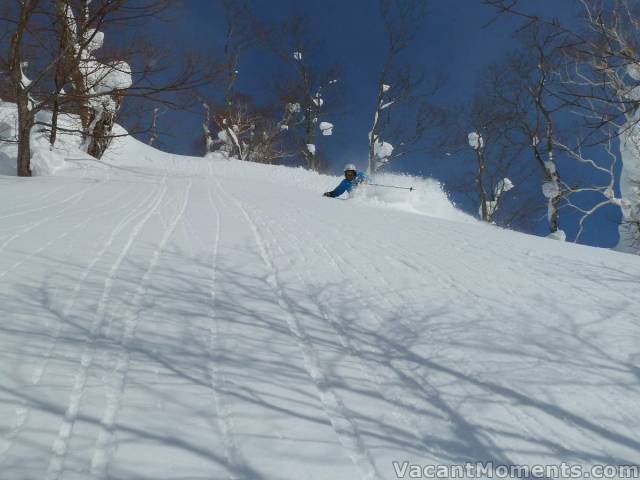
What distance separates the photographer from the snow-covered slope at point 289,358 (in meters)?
1.64

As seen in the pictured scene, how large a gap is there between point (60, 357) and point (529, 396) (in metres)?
2.66

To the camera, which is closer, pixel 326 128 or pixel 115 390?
pixel 115 390

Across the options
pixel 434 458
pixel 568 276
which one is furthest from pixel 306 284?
pixel 568 276

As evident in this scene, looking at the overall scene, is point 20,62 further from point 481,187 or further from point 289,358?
point 481,187

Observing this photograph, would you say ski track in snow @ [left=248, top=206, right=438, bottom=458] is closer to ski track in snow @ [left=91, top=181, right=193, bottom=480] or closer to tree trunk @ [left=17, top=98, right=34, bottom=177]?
ski track in snow @ [left=91, top=181, right=193, bottom=480]

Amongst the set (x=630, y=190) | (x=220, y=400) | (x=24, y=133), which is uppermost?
(x=630, y=190)

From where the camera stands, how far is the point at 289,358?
2332 millimetres

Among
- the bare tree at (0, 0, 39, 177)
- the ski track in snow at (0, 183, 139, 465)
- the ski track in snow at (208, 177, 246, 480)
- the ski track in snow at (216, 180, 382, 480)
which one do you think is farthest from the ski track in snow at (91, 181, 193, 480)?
the bare tree at (0, 0, 39, 177)

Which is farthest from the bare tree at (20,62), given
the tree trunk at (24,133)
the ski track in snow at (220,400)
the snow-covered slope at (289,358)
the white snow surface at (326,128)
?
the white snow surface at (326,128)

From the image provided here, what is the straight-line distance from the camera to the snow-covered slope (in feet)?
5.39

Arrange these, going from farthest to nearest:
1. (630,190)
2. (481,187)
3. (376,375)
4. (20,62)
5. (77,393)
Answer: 1. (481,187)
2. (630,190)
3. (20,62)
4. (376,375)
5. (77,393)

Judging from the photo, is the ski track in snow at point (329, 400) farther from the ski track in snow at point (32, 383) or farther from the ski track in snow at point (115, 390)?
the ski track in snow at point (32, 383)

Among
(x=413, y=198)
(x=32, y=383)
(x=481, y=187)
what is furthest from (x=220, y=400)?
(x=481, y=187)

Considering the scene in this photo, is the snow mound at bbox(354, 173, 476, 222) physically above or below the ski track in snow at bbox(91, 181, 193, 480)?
above
